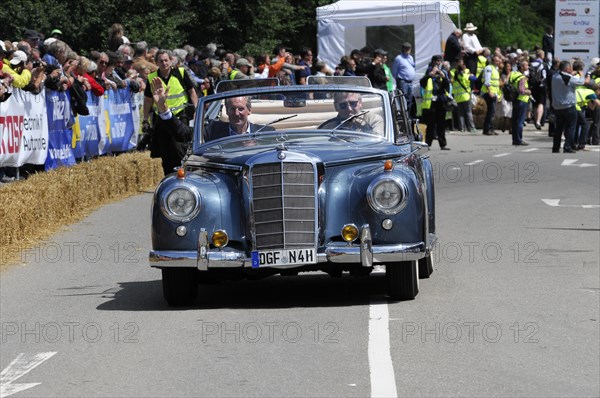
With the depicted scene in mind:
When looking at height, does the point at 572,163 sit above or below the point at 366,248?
below

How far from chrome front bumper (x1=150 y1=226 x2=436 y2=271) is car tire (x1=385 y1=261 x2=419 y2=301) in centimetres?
23

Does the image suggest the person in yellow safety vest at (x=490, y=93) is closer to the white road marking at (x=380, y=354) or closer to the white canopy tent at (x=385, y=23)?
the white canopy tent at (x=385, y=23)

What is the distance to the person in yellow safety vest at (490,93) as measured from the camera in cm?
3574

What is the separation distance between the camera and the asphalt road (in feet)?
25.5

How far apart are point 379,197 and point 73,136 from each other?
1109 cm

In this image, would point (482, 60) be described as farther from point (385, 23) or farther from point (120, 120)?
point (120, 120)

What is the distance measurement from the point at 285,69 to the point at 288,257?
2243cm

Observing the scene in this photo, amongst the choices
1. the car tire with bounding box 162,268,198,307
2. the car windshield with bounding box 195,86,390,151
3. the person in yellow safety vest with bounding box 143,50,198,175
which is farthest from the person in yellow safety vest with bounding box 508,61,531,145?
the car tire with bounding box 162,268,198,307

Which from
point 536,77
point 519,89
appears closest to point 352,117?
point 519,89

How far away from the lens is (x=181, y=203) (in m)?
10.2

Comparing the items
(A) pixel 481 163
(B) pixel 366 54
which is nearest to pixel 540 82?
(B) pixel 366 54

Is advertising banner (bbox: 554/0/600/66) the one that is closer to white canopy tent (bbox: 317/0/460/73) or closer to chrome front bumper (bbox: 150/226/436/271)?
white canopy tent (bbox: 317/0/460/73)

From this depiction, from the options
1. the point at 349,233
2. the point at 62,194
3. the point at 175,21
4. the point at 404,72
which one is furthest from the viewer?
the point at 175,21

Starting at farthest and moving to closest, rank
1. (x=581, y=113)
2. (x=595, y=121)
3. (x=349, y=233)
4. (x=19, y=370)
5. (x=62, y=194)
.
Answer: (x=595, y=121) → (x=581, y=113) → (x=62, y=194) → (x=349, y=233) → (x=19, y=370)
